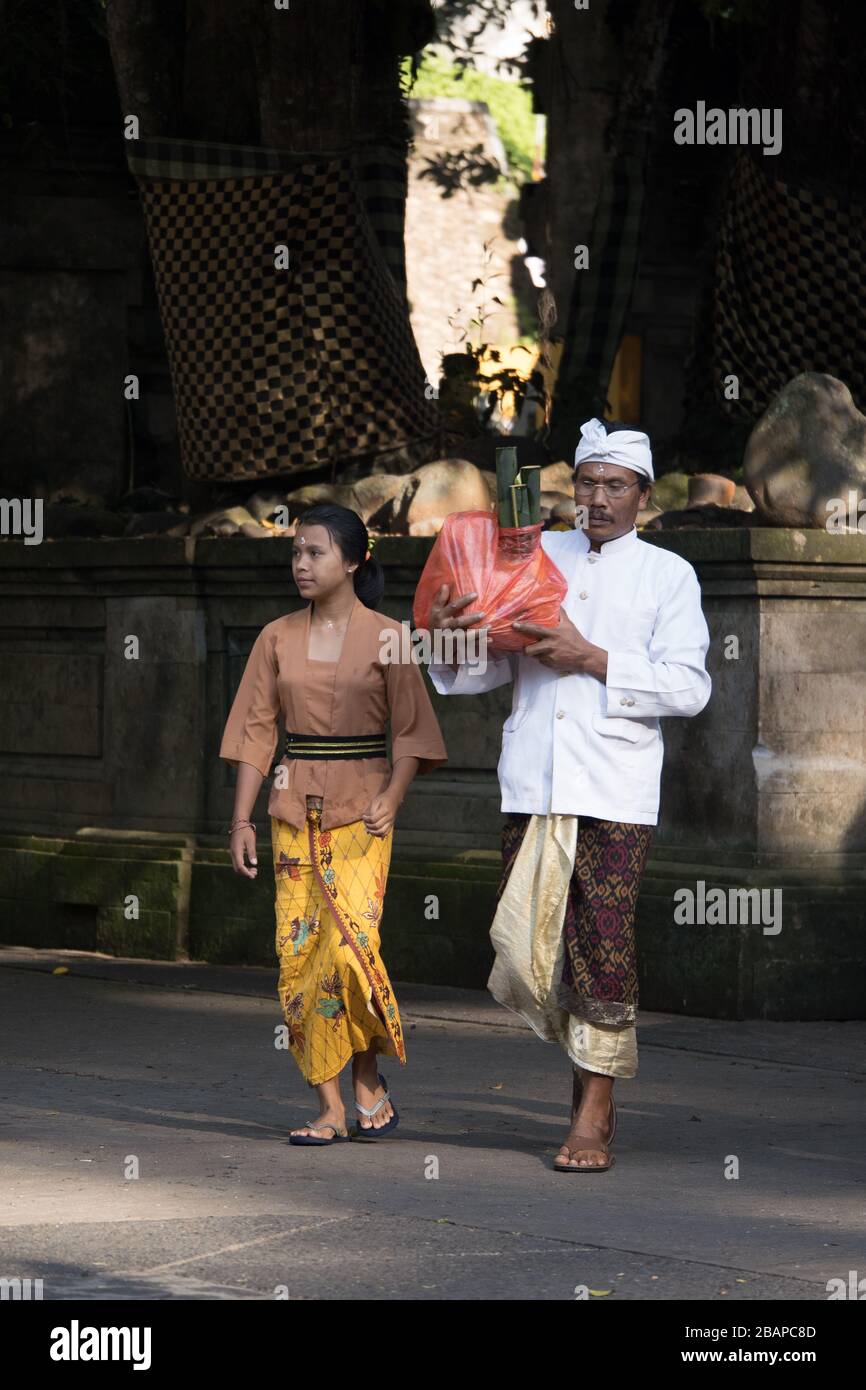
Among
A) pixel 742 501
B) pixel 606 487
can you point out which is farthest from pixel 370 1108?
pixel 742 501

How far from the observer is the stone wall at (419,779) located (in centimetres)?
897

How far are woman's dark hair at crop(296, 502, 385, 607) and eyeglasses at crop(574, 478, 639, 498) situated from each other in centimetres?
63

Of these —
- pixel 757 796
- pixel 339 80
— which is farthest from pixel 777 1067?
pixel 339 80

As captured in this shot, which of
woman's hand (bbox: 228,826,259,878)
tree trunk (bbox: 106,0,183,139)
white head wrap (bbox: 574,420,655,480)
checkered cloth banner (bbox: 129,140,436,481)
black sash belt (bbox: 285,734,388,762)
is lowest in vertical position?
woman's hand (bbox: 228,826,259,878)

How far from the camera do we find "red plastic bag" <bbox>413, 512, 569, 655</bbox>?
6.18m

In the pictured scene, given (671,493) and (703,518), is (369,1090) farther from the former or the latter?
(671,493)

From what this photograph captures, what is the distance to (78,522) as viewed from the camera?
12.2m

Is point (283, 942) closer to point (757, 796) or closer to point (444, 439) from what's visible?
point (757, 796)

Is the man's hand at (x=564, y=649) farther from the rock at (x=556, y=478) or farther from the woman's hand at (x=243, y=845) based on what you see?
the rock at (x=556, y=478)

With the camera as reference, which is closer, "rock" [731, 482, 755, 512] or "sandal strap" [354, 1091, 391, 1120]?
"sandal strap" [354, 1091, 391, 1120]

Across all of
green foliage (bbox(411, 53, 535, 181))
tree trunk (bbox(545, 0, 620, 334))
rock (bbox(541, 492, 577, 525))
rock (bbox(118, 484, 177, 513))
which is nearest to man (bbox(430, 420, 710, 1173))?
rock (bbox(541, 492, 577, 525))

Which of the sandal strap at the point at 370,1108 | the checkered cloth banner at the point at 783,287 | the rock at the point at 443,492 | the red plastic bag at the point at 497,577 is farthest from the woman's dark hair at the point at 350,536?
the checkered cloth banner at the point at 783,287

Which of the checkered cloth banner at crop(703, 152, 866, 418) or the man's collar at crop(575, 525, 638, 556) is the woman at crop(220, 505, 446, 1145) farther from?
the checkered cloth banner at crop(703, 152, 866, 418)

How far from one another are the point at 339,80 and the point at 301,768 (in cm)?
556
